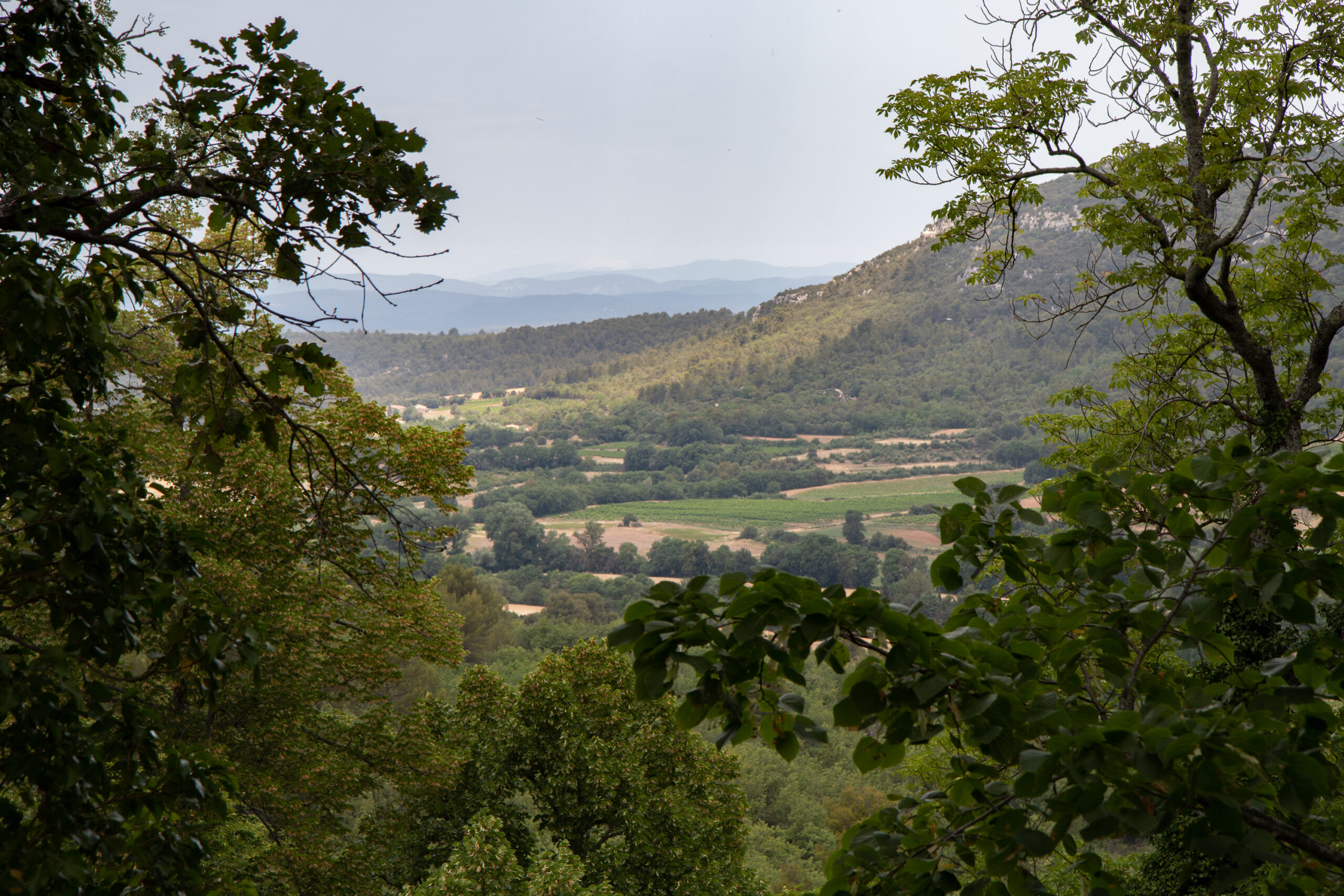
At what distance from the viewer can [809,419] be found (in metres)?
94.2

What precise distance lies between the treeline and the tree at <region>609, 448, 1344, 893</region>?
11331cm

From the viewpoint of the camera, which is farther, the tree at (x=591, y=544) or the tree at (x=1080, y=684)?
the tree at (x=591, y=544)

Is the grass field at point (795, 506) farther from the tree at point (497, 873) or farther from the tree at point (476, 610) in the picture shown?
the tree at point (497, 873)

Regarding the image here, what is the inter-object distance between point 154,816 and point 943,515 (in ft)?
7.01

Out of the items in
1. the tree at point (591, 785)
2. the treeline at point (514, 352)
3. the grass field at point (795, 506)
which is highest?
the treeline at point (514, 352)

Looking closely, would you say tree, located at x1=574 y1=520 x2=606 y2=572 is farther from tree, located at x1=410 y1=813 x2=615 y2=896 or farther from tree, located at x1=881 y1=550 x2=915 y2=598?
tree, located at x1=410 y1=813 x2=615 y2=896

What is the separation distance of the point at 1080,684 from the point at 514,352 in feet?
412

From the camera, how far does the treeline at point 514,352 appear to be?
11700 centimetres

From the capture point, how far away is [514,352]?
12400cm

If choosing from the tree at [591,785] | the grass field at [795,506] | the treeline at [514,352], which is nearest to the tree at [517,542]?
the grass field at [795,506]

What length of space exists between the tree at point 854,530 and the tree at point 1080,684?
184 feet

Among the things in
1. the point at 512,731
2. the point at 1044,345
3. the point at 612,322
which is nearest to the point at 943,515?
the point at 512,731

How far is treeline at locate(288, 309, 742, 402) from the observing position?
117000 mm

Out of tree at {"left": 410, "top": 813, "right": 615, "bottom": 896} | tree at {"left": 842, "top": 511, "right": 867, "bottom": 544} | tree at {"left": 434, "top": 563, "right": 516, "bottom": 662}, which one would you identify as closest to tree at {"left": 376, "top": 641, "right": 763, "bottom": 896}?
tree at {"left": 410, "top": 813, "right": 615, "bottom": 896}
